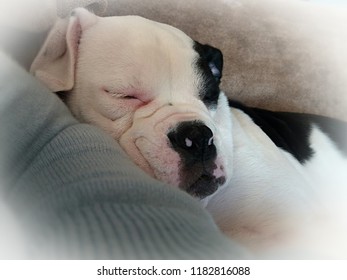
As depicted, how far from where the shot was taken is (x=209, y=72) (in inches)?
44.0

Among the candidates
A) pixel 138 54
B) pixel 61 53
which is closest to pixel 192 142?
pixel 138 54

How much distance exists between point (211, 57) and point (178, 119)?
9.6 inches

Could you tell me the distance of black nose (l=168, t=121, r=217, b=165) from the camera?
939 millimetres

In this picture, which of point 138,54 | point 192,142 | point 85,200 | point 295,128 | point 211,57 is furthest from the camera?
point 295,128

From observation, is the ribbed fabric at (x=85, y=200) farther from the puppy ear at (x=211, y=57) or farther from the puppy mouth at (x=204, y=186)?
the puppy ear at (x=211, y=57)

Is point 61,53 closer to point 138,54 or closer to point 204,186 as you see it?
point 138,54

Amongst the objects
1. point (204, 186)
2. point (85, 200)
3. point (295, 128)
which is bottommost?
point (295, 128)

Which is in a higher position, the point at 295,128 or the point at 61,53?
the point at 61,53

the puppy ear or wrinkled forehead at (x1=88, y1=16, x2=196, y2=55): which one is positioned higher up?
wrinkled forehead at (x1=88, y1=16, x2=196, y2=55)

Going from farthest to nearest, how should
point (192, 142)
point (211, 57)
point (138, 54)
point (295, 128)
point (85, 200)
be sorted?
point (295, 128), point (211, 57), point (138, 54), point (192, 142), point (85, 200)

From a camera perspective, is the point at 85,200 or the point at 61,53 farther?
the point at 61,53

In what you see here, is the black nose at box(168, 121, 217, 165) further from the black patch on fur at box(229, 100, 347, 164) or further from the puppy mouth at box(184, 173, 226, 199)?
the black patch on fur at box(229, 100, 347, 164)

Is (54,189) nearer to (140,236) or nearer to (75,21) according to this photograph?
(140,236)

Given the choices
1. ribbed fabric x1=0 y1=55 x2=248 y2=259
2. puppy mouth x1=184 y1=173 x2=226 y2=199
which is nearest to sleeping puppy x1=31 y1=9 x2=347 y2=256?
puppy mouth x1=184 y1=173 x2=226 y2=199
